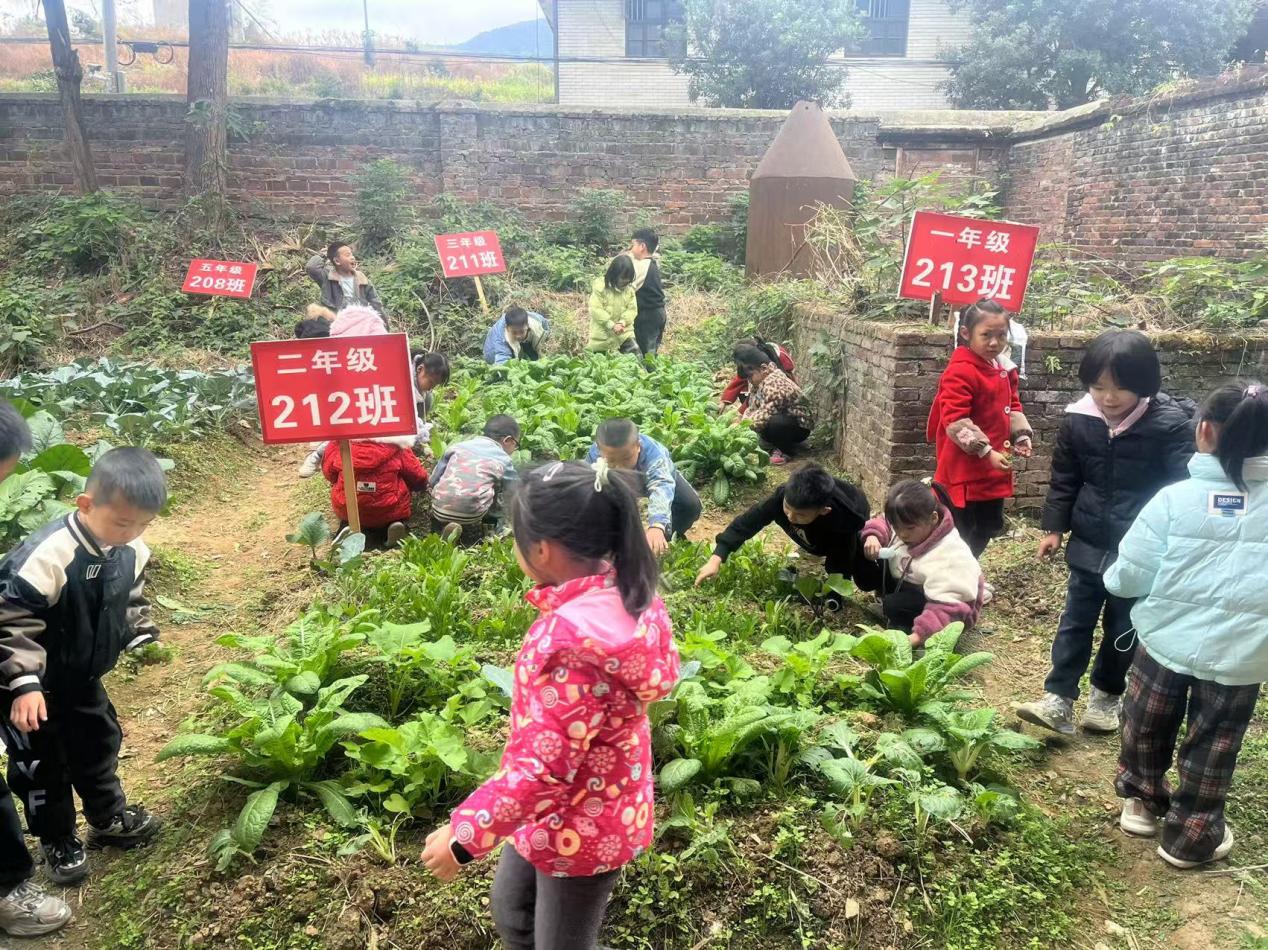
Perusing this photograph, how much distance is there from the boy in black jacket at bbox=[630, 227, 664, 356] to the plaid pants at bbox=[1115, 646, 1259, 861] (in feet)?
21.5

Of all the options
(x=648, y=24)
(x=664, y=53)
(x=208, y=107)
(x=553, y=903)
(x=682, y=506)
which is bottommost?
(x=682, y=506)

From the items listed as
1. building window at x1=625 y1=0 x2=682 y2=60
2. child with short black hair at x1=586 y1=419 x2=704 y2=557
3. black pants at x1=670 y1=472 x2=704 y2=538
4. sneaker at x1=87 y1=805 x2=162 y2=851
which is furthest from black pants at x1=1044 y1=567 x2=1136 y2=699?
building window at x1=625 y1=0 x2=682 y2=60

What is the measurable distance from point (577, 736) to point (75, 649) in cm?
164

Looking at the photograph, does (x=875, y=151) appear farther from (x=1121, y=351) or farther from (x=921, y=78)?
(x=1121, y=351)

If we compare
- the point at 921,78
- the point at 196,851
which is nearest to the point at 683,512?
the point at 196,851

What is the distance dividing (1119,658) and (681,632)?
167 cm

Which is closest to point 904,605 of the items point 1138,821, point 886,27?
point 1138,821

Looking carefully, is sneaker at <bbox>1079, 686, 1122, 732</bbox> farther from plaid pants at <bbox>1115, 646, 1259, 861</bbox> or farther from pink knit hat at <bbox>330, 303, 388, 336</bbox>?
pink knit hat at <bbox>330, 303, 388, 336</bbox>

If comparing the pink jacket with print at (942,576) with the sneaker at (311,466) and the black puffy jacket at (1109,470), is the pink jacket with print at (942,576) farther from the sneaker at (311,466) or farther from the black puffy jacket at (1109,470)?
the sneaker at (311,466)

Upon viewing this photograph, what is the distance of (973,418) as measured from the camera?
4.40 meters

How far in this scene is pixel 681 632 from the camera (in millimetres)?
3783

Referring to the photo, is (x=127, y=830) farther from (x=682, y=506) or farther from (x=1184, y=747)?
(x=1184, y=747)

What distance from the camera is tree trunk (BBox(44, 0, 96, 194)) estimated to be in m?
12.6

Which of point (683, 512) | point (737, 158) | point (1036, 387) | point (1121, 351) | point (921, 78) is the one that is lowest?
point (683, 512)
